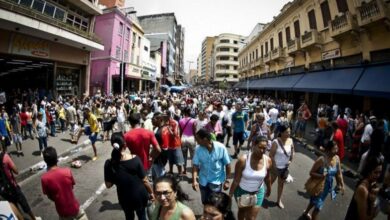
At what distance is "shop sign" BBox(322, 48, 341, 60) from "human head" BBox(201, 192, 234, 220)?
53.7 ft

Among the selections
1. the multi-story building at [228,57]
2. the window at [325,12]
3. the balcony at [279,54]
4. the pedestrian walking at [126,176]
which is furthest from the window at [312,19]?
the multi-story building at [228,57]

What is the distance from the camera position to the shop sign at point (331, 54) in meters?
15.6

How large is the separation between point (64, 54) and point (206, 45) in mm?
117392

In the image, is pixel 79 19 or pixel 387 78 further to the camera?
pixel 79 19

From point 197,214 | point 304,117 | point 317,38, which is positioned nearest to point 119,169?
point 197,214

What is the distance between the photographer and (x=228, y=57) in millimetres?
86875

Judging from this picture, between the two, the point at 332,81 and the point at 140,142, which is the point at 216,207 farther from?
the point at 332,81

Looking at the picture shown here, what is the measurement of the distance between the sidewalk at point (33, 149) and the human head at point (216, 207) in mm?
6901

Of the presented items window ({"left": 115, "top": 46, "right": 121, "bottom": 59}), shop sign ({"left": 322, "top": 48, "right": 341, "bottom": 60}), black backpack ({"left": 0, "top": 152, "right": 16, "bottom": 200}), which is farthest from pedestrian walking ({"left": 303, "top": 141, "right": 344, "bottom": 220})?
window ({"left": 115, "top": 46, "right": 121, "bottom": 59})

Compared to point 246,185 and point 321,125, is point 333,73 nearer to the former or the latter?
point 321,125

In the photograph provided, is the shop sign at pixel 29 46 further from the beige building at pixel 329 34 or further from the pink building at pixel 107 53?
the beige building at pixel 329 34

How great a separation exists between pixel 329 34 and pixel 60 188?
1791 cm

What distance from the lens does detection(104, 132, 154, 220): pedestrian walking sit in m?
3.24

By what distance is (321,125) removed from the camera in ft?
31.4
